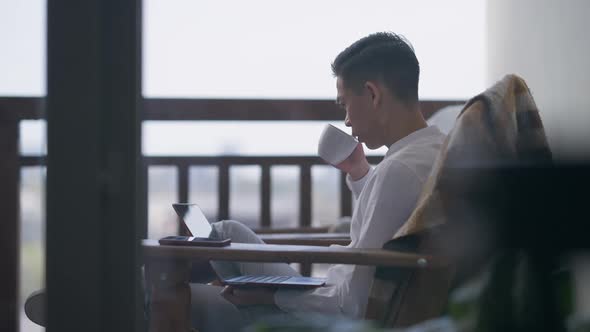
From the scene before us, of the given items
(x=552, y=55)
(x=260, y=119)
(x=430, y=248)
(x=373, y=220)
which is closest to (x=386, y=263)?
(x=430, y=248)

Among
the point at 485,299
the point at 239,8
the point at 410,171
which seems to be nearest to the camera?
the point at 485,299

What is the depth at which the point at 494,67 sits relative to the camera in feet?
8.66

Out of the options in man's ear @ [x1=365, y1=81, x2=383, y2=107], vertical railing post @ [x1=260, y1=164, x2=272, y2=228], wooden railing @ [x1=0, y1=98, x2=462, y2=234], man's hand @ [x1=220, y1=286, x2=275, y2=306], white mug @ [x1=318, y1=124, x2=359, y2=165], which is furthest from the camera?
vertical railing post @ [x1=260, y1=164, x2=272, y2=228]

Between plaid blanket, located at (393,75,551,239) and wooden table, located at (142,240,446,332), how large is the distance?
0.23ft

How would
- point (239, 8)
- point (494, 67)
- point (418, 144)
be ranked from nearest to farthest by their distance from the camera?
point (418, 144) → point (239, 8) → point (494, 67)

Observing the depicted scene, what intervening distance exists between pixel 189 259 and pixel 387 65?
2.31ft

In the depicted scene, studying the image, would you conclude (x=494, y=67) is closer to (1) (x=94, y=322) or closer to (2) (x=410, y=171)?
(2) (x=410, y=171)

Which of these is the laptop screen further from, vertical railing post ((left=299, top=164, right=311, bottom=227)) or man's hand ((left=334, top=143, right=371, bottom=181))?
vertical railing post ((left=299, top=164, right=311, bottom=227))

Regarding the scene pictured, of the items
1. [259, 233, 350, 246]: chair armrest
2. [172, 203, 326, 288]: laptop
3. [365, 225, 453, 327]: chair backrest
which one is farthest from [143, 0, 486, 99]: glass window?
[365, 225, 453, 327]: chair backrest

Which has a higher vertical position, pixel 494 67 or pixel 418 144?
pixel 494 67

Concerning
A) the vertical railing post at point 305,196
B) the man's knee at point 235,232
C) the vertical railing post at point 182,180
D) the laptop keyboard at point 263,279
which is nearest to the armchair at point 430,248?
the laptop keyboard at point 263,279

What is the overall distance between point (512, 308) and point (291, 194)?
7.39 ft

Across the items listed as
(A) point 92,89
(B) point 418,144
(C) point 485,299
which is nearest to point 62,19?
(A) point 92,89

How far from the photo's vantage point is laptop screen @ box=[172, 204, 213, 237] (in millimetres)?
1624
